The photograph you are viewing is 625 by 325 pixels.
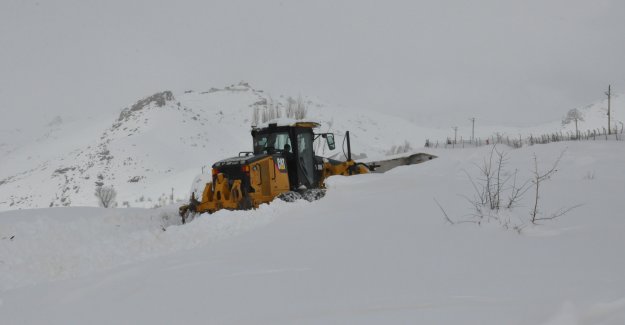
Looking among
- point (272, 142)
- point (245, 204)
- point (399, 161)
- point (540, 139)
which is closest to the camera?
point (245, 204)

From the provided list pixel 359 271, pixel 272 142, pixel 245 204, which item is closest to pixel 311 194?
pixel 272 142

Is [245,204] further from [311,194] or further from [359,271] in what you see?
[359,271]

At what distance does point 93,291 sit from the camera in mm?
3637

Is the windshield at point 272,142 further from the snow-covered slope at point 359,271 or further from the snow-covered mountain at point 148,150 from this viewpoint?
the snow-covered mountain at point 148,150

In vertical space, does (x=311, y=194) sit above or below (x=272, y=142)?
below

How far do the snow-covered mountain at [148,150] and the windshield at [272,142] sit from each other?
52.0 ft

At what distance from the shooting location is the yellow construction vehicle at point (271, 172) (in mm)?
8781

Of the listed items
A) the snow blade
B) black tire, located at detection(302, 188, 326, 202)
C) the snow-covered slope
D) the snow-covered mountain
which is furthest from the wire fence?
the snow-covered slope

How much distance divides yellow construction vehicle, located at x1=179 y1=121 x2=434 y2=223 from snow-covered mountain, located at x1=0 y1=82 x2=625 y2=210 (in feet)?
50.6

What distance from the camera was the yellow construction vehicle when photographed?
8.78 metres

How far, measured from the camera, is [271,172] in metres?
9.48

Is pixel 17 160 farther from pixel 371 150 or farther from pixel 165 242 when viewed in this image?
pixel 165 242

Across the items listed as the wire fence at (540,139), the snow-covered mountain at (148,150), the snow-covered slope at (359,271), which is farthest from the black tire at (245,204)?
the snow-covered mountain at (148,150)

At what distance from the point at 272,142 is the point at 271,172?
118 centimetres
